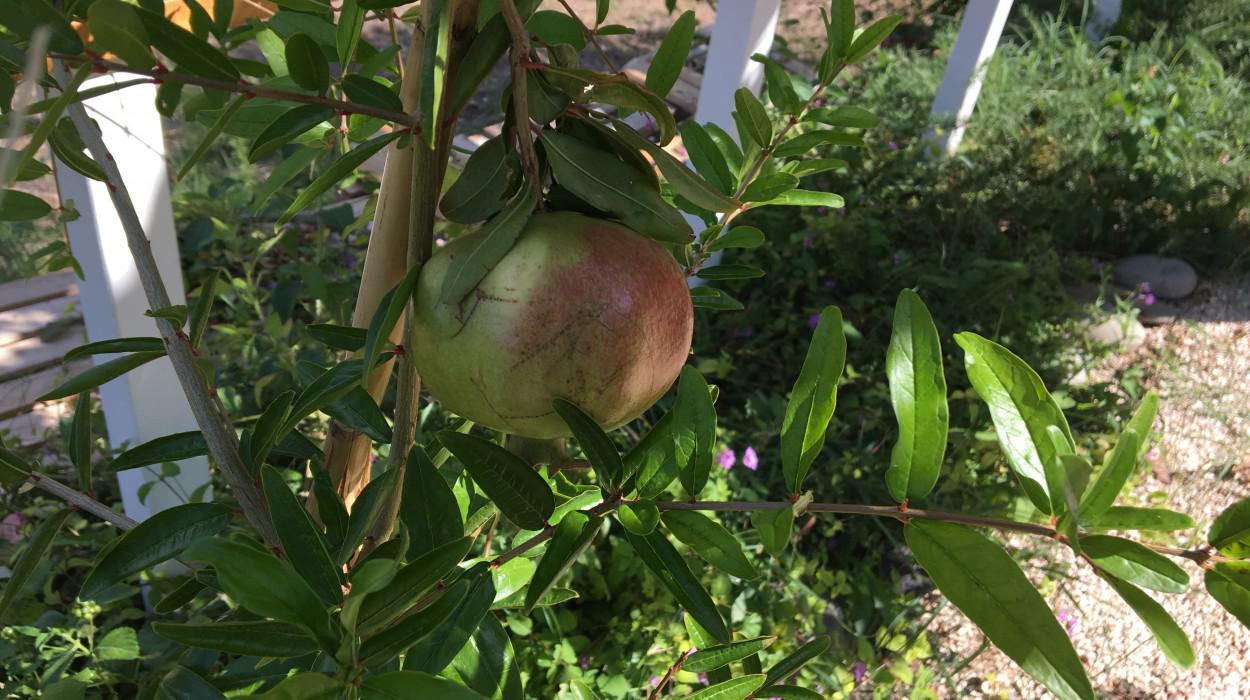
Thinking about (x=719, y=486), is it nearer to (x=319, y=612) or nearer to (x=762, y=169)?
(x=762, y=169)

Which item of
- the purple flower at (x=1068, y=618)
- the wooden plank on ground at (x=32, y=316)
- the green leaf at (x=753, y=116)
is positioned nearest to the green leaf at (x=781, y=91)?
the green leaf at (x=753, y=116)

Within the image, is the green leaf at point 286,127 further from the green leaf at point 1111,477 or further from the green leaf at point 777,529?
the green leaf at point 1111,477

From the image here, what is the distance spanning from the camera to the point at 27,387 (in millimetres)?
2117

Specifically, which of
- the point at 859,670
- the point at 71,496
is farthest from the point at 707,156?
the point at 859,670

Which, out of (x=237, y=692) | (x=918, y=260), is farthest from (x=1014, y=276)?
(x=237, y=692)

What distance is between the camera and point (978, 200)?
329 centimetres

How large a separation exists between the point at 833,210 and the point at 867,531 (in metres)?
1.15

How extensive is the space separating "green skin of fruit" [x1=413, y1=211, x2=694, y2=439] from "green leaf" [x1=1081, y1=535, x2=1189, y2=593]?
0.23 m

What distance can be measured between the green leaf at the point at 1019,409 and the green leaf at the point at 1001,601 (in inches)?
1.7

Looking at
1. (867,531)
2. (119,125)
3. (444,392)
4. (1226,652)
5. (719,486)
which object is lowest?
(1226,652)

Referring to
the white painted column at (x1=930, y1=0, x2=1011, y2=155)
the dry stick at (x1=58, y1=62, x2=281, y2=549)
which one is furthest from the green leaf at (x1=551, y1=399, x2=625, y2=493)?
the white painted column at (x1=930, y1=0, x2=1011, y2=155)

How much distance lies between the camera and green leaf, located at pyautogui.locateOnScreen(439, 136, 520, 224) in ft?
1.65

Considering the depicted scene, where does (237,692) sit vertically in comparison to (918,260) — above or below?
above

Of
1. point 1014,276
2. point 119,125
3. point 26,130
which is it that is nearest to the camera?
point 26,130
